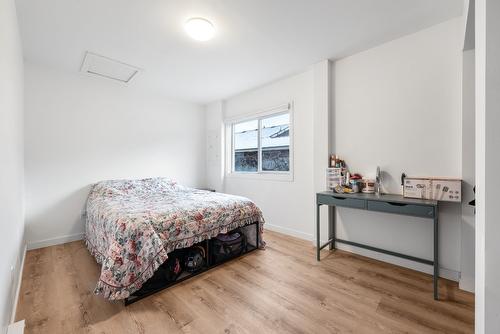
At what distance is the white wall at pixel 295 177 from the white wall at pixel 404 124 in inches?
17.1

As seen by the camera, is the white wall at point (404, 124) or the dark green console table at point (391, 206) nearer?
the dark green console table at point (391, 206)

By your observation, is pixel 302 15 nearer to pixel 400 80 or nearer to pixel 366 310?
pixel 400 80

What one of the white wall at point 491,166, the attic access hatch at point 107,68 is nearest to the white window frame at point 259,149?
the attic access hatch at point 107,68

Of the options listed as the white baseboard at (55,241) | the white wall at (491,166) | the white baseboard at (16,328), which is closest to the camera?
the white wall at (491,166)

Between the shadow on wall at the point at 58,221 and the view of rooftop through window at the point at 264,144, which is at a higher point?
the view of rooftop through window at the point at 264,144

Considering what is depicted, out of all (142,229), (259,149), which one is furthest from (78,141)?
(259,149)

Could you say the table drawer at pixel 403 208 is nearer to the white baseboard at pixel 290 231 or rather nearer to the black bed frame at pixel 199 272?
the white baseboard at pixel 290 231

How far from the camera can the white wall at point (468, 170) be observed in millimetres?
1850

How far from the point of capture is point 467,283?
1861 mm

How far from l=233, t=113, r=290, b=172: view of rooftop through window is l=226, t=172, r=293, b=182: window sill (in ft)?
0.31

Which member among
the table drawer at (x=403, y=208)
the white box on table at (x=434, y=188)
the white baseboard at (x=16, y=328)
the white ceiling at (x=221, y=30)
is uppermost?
the white ceiling at (x=221, y=30)

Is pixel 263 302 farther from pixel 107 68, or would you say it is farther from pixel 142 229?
pixel 107 68

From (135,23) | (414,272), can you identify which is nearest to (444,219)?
(414,272)

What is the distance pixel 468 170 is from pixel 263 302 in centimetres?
209
